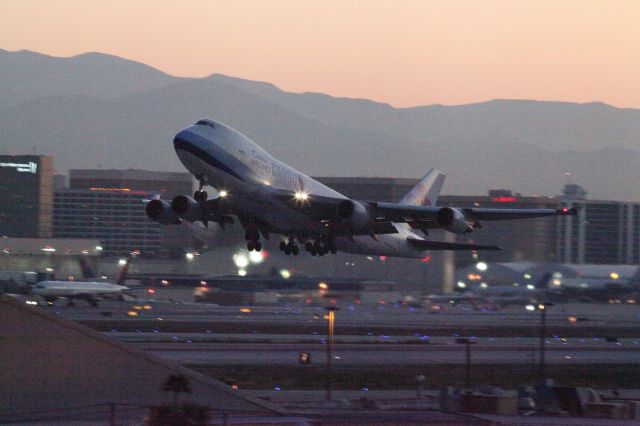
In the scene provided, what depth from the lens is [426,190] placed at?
186 feet

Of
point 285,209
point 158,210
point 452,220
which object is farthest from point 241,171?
point 452,220

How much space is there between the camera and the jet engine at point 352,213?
42.2 metres

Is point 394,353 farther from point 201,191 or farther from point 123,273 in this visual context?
point 123,273

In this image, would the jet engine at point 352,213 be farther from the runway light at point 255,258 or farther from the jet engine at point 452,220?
the runway light at point 255,258

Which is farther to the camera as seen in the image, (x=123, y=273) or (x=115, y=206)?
(x=115, y=206)

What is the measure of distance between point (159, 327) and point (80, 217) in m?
54.8

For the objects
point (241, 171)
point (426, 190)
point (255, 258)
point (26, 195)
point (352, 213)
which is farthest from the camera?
point (26, 195)

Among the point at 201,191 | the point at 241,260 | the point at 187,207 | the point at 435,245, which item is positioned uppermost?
the point at 201,191

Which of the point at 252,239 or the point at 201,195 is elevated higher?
the point at 201,195

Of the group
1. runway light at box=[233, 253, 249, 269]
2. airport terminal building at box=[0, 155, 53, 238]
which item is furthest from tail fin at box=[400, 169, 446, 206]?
airport terminal building at box=[0, 155, 53, 238]

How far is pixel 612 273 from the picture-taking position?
3233 inches

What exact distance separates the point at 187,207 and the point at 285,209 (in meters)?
4.84

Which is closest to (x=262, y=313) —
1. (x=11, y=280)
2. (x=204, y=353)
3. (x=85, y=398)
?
(x=11, y=280)

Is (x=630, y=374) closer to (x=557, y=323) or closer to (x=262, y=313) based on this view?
(x=557, y=323)
